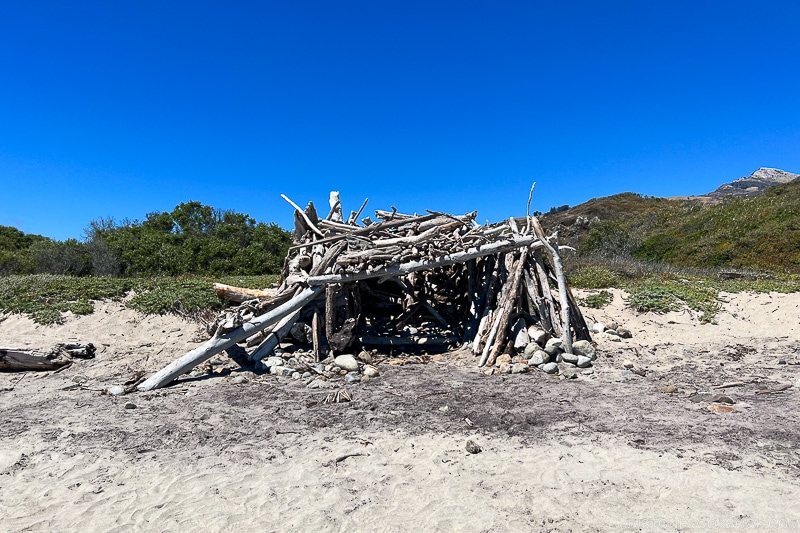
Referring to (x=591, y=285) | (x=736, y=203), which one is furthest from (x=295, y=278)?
(x=736, y=203)

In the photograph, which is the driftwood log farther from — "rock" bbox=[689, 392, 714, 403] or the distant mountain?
the distant mountain

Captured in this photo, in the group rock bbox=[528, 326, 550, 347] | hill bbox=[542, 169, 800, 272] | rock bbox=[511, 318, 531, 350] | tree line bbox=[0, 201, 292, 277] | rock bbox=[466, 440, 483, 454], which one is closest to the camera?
rock bbox=[466, 440, 483, 454]

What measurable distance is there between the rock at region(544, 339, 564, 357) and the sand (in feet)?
2.60

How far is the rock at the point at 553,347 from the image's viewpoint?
7.61 m

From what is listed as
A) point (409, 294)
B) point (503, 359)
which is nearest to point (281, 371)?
point (409, 294)

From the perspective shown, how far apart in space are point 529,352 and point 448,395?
2.12 metres

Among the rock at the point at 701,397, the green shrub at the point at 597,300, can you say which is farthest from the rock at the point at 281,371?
the green shrub at the point at 597,300

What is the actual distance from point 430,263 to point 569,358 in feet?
8.94

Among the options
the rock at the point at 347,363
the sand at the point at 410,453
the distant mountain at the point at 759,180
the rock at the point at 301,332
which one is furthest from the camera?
the distant mountain at the point at 759,180

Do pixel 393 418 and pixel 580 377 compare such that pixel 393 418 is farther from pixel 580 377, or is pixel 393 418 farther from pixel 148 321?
pixel 148 321

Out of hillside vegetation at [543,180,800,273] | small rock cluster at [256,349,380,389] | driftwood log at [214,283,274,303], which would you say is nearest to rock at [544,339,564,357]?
small rock cluster at [256,349,380,389]

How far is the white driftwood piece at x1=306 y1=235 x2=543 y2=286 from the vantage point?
26.1 ft

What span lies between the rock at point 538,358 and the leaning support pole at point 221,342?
144 inches

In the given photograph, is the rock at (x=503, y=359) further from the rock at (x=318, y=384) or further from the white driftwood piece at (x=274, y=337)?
the white driftwood piece at (x=274, y=337)
